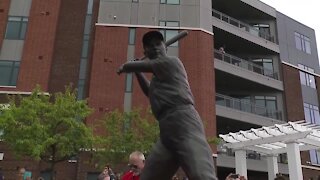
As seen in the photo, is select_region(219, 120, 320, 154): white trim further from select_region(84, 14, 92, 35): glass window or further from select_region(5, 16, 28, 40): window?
select_region(5, 16, 28, 40): window

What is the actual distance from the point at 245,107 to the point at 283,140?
1230cm

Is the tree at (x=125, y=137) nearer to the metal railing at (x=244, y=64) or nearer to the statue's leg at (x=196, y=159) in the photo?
the metal railing at (x=244, y=64)

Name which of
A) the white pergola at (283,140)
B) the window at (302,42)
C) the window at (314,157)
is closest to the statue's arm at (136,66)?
the white pergola at (283,140)

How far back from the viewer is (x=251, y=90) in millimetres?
35969

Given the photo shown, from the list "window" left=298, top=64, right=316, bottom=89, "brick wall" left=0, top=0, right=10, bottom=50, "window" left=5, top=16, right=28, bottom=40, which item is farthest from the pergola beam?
"brick wall" left=0, top=0, right=10, bottom=50

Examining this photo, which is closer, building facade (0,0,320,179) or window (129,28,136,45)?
building facade (0,0,320,179)

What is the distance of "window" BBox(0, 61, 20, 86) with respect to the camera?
96.1 ft

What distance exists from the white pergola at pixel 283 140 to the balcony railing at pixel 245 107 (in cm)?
803

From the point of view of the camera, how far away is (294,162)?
20.7 metres

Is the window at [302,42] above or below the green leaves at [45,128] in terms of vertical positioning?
above

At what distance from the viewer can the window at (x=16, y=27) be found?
30766mm

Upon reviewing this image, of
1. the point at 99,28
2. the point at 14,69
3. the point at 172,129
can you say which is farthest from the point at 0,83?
the point at 172,129

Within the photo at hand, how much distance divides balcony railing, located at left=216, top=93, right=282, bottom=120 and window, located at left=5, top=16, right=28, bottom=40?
14906 millimetres

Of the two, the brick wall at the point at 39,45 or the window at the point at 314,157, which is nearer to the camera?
the brick wall at the point at 39,45
